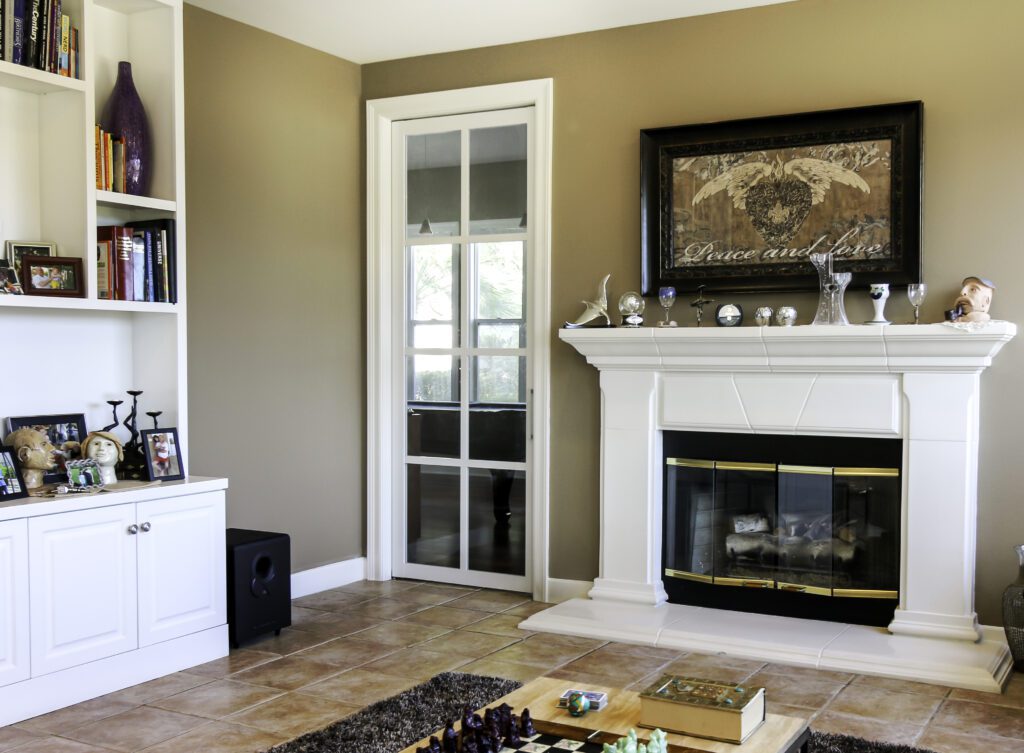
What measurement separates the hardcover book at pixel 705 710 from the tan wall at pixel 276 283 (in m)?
2.78

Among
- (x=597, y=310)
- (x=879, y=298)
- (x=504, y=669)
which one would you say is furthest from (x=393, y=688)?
(x=879, y=298)

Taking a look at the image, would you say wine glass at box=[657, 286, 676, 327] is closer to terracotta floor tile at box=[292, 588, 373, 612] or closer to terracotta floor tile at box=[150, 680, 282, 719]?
terracotta floor tile at box=[292, 588, 373, 612]

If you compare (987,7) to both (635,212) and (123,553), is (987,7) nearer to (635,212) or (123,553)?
(635,212)

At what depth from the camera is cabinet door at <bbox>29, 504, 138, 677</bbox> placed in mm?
3340

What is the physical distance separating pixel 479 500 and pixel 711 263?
1706 millimetres

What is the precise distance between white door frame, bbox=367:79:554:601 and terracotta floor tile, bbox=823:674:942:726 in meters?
1.77

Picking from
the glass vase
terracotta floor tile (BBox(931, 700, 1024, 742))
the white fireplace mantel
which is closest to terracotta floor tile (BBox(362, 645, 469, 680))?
the white fireplace mantel

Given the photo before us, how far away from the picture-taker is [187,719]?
10.9 ft

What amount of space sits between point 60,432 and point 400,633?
5.33 feet

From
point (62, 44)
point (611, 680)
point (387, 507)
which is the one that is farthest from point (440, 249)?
point (611, 680)

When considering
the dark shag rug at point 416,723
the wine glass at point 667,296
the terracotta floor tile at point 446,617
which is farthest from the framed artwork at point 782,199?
the dark shag rug at point 416,723

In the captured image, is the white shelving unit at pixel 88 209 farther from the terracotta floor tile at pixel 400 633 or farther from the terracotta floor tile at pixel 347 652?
the terracotta floor tile at pixel 400 633

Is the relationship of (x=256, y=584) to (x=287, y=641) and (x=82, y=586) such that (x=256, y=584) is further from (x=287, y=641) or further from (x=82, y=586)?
(x=82, y=586)

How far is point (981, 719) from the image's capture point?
333cm
